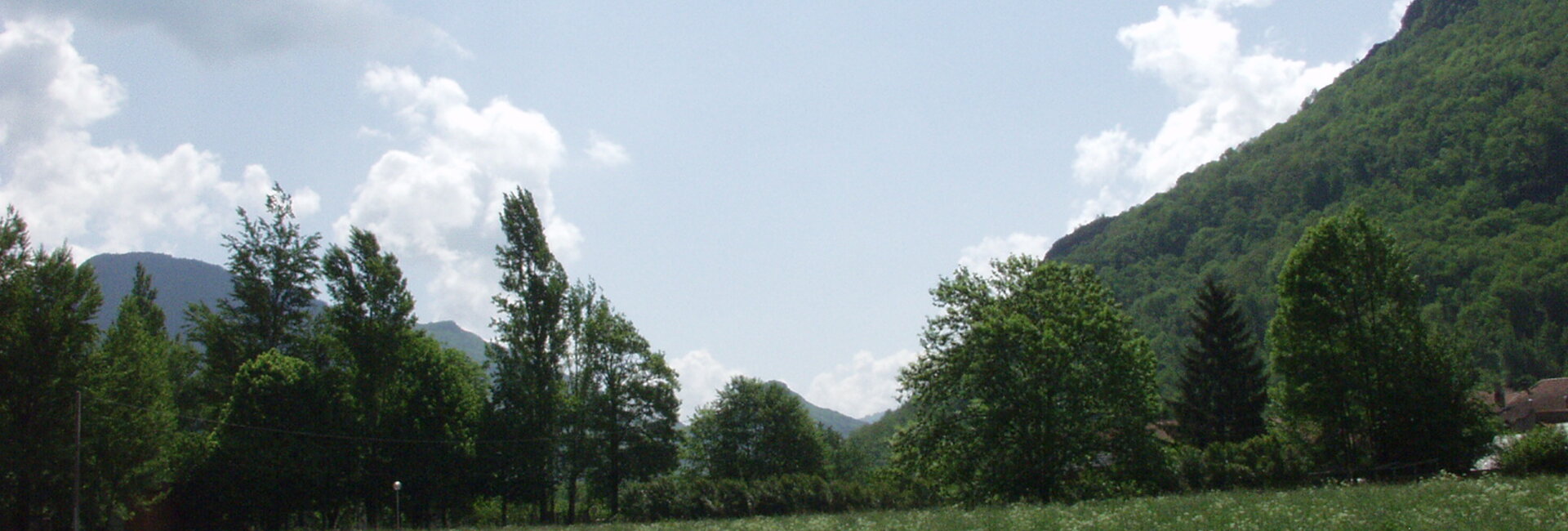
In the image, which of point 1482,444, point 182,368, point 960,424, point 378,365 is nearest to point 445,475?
point 378,365

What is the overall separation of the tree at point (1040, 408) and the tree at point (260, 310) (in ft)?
115

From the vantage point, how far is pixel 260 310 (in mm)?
52531

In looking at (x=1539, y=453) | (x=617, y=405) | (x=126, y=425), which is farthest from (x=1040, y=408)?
(x=126, y=425)

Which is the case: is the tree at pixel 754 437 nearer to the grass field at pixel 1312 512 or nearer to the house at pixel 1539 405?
the grass field at pixel 1312 512

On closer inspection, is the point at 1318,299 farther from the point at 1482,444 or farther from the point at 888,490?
the point at 888,490

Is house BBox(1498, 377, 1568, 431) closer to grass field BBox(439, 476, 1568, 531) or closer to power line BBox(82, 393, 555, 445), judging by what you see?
grass field BBox(439, 476, 1568, 531)

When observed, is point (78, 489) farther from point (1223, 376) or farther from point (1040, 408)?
point (1223, 376)

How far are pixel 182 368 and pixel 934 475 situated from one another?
43.4 metres

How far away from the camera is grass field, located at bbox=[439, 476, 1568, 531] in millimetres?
16281

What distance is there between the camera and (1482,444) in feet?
111

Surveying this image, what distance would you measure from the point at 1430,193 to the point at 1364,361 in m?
108

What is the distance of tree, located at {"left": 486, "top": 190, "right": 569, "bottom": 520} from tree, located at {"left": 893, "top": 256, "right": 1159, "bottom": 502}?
2116 cm

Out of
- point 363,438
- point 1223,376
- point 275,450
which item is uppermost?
point 1223,376

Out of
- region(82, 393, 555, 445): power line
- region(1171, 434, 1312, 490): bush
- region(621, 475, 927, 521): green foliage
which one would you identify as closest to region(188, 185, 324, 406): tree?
region(82, 393, 555, 445): power line
